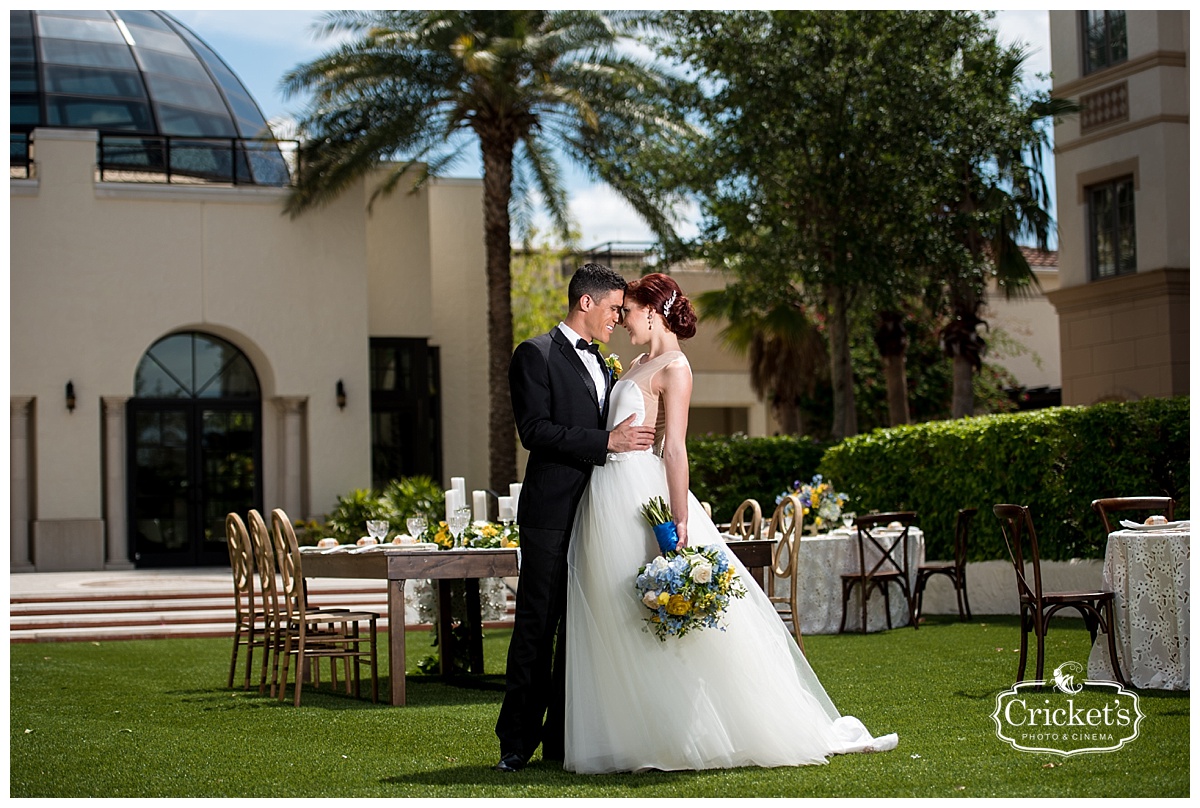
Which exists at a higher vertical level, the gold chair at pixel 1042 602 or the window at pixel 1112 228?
the window at pixel 1112 228

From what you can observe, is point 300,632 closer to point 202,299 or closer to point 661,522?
point 661,522

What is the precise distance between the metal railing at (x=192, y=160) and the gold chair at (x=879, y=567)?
1386 centimetres

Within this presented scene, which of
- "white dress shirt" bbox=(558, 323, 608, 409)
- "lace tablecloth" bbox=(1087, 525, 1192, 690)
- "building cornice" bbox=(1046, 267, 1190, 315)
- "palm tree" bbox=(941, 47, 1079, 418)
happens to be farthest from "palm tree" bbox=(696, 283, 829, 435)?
"white dress shirt" bbox=(558, 323, 608, 409)

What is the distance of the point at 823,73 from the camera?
18172 mm

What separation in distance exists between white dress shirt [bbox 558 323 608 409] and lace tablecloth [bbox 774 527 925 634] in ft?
22.6

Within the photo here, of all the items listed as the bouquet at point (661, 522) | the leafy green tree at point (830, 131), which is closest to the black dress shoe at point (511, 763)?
the bouquet at point (661, 522)

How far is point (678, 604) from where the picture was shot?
5.62 metres

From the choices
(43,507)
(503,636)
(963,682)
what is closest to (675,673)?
(963,682)

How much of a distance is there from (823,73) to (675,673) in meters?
13.8

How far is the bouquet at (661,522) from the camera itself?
5887 mm

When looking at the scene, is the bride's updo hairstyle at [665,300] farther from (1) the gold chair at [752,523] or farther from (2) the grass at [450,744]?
(1) the gold chair at [752,523]

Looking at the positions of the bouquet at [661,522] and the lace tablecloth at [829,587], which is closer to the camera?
the bouquet at [661,522]

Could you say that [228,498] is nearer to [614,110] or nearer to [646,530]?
[614,110]

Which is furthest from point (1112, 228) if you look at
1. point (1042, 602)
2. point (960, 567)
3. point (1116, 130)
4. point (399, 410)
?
point (1042, 602)
